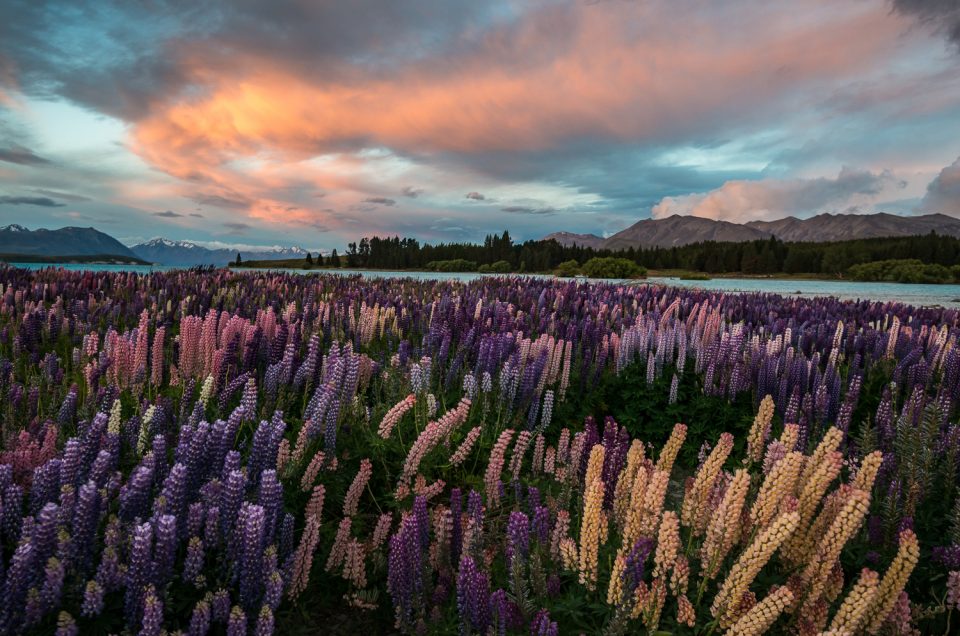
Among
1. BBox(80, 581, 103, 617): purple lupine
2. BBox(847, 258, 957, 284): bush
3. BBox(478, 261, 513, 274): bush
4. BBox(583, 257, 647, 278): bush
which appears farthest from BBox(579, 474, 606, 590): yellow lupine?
BBox(847, 258, 957, 284): bush

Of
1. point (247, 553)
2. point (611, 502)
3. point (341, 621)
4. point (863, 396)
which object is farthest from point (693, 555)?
point (863, 396)

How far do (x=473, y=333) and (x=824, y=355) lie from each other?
5201 millimetres

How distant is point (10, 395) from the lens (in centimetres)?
506

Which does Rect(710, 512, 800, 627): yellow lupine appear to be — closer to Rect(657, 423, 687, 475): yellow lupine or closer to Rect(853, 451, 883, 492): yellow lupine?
Rect(853, 451, 883, 492): yellow lupine

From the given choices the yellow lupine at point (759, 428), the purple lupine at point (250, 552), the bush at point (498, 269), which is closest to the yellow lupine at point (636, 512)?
the yellow lupine at point (759, 428)

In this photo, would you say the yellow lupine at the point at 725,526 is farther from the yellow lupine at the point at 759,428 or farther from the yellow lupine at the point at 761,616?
the yellow lupine at the point at 759,428

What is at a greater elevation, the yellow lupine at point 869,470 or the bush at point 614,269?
the bush at point 614,269

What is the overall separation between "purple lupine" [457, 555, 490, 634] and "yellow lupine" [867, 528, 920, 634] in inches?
70.0

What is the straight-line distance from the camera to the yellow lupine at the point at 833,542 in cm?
248

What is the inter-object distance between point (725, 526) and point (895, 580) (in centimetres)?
74

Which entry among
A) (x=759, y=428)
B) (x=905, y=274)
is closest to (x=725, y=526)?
(x=759, y=428)

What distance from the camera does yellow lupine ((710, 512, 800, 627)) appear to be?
2.31 meters

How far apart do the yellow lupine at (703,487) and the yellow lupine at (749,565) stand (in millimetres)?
587

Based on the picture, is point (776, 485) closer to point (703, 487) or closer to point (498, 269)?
point (703, 487)
